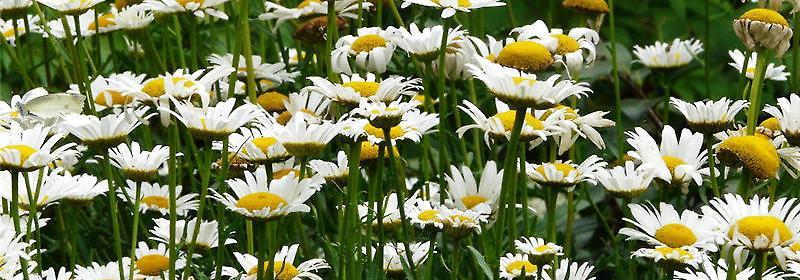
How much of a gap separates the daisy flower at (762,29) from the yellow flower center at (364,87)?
332 mm

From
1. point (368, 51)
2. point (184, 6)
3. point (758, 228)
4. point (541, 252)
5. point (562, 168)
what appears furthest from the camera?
point (184, 6)

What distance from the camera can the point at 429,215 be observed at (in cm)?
105

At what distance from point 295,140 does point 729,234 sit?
345 millimetres

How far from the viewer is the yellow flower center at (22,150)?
0.99 metres

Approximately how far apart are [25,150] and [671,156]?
577mm

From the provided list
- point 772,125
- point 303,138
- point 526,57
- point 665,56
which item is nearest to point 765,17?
point 772,125

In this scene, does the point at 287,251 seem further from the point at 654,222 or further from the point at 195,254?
the point at 654,222

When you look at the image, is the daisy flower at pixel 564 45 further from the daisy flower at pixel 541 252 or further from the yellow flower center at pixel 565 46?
the daisy flower at pixel 541 252

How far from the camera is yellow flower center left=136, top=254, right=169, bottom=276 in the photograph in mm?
1137

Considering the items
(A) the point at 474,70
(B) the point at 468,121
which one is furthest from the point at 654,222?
(B) the point at 468,121

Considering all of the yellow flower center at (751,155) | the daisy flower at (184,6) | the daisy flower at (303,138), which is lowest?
the yellow flower center at (751,155)

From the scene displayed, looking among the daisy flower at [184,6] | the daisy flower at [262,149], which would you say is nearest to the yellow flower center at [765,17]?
the daisy flower at [262,149]

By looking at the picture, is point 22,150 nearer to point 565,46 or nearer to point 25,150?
point 25,150

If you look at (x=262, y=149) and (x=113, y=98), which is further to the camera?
(x=113, y=98)
